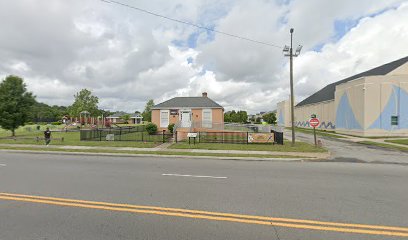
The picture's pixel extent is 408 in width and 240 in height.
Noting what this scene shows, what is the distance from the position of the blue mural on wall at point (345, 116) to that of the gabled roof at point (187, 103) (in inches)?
732

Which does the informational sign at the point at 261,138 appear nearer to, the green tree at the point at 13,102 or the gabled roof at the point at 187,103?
the gabled roof at the point at 187,103

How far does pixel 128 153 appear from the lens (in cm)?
1317

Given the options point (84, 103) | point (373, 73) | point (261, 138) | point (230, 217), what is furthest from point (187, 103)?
point (84, 103)

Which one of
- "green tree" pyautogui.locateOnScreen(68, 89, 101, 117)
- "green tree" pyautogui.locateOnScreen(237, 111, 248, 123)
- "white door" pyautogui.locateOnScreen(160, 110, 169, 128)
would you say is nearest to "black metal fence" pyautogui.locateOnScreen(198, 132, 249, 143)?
"white door" pyautogui.locateOnScreen(160, 110, 169, 128)

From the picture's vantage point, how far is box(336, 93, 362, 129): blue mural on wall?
28.9 m

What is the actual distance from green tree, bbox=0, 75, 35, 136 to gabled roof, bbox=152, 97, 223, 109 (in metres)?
14.5

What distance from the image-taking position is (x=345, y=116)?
31.2 meters

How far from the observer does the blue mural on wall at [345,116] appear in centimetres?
2888

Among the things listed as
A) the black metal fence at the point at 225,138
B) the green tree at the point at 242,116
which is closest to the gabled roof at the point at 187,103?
the black metal fence at the point at 225,138

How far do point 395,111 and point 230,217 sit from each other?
32396 mm

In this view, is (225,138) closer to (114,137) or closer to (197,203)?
(114,137)

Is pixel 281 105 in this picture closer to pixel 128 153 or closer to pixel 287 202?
pixel 128 153

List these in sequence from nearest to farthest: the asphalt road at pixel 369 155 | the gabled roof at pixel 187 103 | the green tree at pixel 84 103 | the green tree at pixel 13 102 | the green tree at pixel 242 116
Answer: the asphalt road at pixel 369 155 → the green tree at pixel 13 102 → the gabled roof at pixel 187 103 → the green tree at pixel 84 103 → the green tree at pixel 242 116

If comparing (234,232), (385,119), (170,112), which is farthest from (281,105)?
(234,232)
